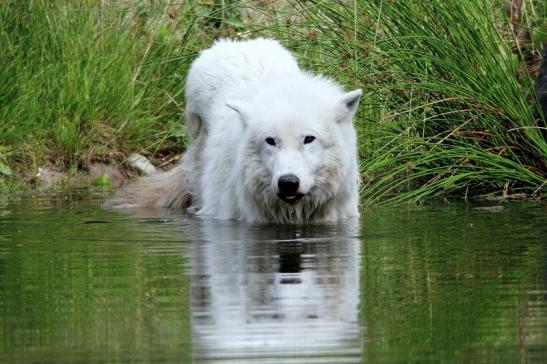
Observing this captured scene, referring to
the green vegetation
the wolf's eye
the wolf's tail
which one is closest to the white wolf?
the wolf's eye

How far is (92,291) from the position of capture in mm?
5699

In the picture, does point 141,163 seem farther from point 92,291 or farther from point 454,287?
point 454,287

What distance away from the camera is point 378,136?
31.4ft

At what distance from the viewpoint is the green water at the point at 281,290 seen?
14.3 ft

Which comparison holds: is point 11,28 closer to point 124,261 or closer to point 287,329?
point 124,261

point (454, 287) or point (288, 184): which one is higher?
point (288, 184)

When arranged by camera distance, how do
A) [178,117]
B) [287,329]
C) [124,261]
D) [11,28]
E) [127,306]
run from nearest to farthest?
[287,329], [127,306], [124,261], [11,28], [178,117]

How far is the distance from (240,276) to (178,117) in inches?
281

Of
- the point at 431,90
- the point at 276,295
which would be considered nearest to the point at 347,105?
the point at 431,90

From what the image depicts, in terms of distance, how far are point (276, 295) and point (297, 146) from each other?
2.78 m

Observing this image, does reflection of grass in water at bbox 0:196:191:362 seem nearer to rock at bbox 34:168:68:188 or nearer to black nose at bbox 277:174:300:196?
black nose at bbox 277:174:300:196

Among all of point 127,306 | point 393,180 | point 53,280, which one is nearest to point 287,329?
point 127,306

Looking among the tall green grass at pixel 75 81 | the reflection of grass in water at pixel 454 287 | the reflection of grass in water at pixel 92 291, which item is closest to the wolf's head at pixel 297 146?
the reflection of grass in water at pixel 454 287

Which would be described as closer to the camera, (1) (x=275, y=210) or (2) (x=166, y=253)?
(2) (x=166, y=253)
